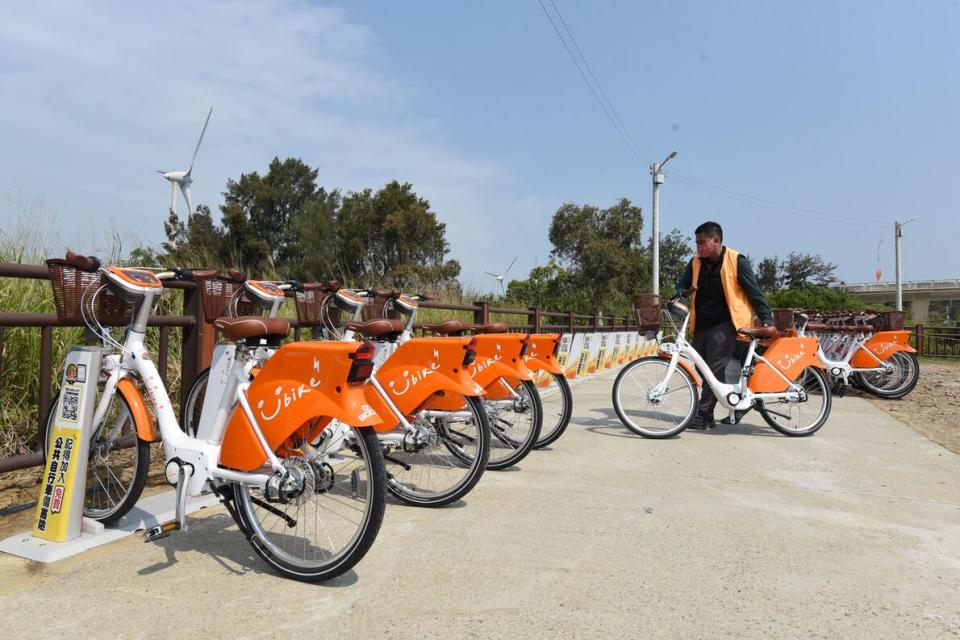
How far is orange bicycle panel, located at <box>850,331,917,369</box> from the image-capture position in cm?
866

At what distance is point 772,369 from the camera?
18.9ft

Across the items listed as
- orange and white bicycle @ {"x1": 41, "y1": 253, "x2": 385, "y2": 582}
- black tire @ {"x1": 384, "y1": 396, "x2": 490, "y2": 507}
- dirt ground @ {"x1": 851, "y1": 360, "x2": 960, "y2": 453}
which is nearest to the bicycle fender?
orange and white bicycle @ {"x1": 41, "y1": 253, "x2": 385, "y2": 582}

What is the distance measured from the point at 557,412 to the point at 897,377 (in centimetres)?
648

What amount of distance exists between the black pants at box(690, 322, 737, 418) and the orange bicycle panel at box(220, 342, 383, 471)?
14.1 ft

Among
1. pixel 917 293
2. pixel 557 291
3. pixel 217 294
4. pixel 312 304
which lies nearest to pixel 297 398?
pixel 217 294

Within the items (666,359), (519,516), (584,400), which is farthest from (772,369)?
(519,516)

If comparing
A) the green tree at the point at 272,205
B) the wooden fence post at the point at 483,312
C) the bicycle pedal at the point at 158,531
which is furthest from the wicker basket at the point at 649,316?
the green tree at the point at 272,205

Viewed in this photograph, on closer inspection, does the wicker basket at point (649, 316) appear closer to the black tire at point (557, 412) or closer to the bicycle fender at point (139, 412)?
the black tire at point (557, 412)

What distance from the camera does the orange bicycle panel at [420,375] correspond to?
335 centimetres

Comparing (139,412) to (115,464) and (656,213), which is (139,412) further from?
(656,213)

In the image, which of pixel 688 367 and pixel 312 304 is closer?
pixel 312 304

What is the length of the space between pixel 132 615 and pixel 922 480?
456 centimetres

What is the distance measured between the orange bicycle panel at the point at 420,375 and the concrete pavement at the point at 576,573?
0.57 m

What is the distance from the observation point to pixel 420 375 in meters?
3.39
